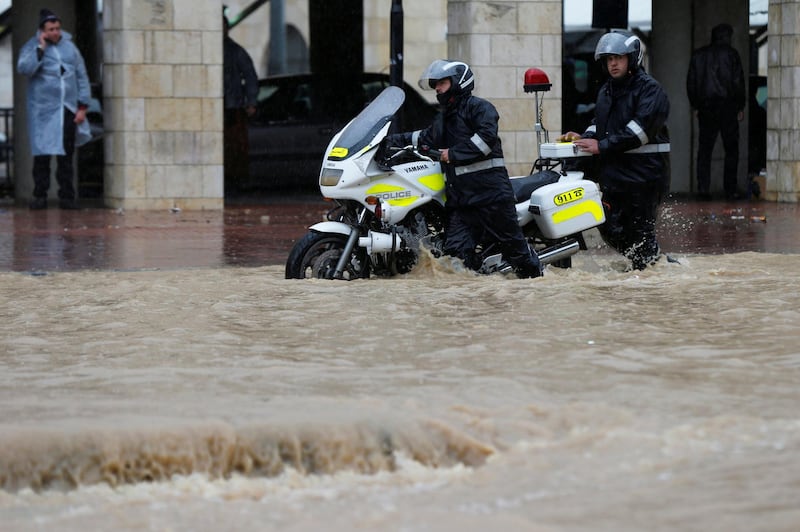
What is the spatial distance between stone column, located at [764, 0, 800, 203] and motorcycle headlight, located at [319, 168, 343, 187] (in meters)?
10.3

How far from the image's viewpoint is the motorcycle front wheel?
9.88 m

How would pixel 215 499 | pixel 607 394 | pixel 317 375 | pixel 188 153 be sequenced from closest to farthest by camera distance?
1. pixel 215 499
2. pixel 607 394
3. pixel 317 375
4. pixel 188 153

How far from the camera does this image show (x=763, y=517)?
4.88 m

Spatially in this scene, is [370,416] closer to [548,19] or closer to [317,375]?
[317,375]

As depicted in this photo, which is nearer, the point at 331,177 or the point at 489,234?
the point at 331,177

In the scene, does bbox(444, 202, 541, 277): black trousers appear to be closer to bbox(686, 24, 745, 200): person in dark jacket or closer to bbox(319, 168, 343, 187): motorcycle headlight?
bbox(319, 168, 343, 187): motorcycle headlight

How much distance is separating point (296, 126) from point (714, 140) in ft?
16.5

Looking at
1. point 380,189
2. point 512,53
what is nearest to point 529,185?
point 380,189

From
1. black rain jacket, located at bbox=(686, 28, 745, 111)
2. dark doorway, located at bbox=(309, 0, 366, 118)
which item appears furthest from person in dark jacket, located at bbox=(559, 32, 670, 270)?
dark doorway, located at bbox=(309, 0, 366, 118)

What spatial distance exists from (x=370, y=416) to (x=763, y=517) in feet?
5.27

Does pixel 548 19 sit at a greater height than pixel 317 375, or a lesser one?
greater

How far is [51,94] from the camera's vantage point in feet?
58.1

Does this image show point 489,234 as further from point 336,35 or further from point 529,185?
point 336,35

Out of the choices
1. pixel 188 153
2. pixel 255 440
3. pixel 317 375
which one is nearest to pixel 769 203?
pixel 188 153
